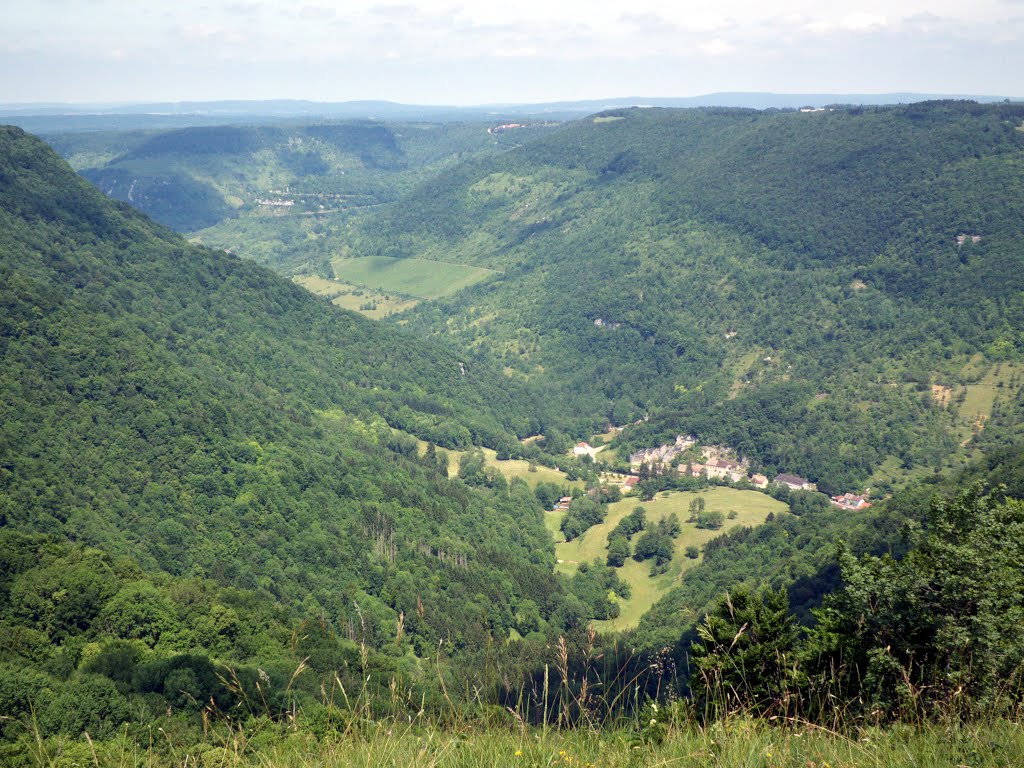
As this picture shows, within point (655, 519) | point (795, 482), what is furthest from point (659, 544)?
point (795, 482)

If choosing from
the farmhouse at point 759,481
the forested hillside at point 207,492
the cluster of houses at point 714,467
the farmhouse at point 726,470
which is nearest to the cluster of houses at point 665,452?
the cluster of houses at point 714,467

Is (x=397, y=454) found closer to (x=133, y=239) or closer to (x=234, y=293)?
(x=234, y=293)

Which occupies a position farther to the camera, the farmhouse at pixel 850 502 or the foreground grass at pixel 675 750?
the farmhouse at pixel 850 502

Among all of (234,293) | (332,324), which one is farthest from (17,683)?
(332,324)

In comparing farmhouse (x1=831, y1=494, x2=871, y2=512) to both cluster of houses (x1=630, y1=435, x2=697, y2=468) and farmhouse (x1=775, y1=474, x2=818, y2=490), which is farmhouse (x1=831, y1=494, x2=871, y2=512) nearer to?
farmhouse (x1=775, y1=474, x2=818, y2=490)

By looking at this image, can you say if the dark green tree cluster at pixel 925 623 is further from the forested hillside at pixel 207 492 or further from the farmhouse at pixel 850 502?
the farmhouse at pixel 850 502

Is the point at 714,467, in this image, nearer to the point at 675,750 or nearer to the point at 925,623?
the point at 925,623

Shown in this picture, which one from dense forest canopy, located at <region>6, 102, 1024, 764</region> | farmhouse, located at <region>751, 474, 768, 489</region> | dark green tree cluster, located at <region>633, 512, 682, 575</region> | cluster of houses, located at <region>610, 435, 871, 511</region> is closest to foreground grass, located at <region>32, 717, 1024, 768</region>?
dense forest canopy, located at <region>6, 102, 1024, 764</region>
